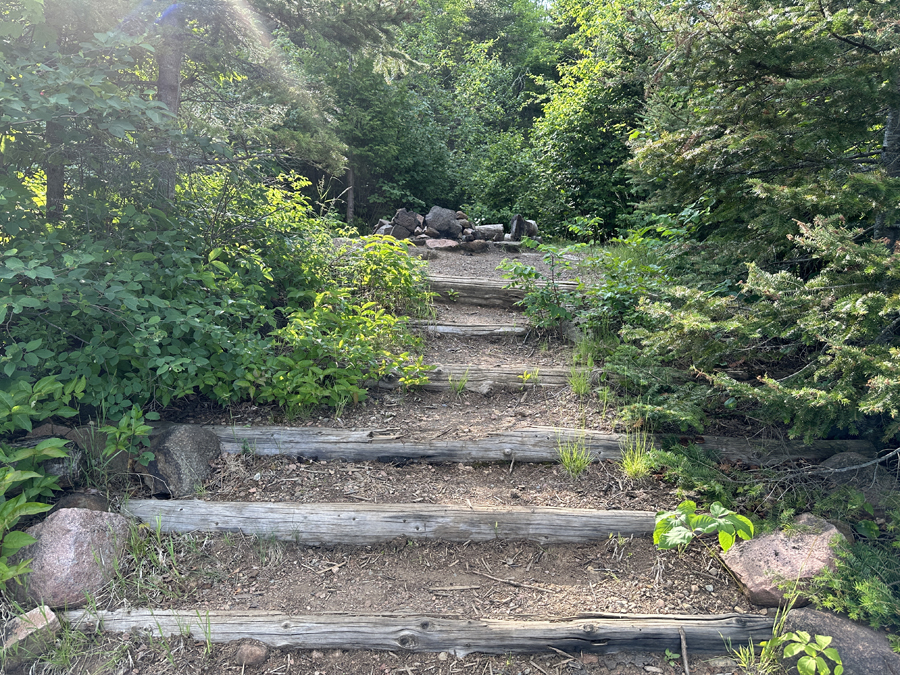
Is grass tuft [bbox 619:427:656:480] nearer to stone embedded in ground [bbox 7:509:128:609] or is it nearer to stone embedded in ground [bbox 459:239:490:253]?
stone embedded in ground [bbox 7:509:128:609]

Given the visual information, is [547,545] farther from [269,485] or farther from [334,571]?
[269,485]

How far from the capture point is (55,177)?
3348 millimetres

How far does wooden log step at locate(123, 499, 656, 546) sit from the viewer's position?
2771mm

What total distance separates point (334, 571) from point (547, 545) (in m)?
1.12

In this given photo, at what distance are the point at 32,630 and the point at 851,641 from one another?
10.9 ft

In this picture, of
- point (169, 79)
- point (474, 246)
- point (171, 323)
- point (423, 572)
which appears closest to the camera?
point (423, 572)

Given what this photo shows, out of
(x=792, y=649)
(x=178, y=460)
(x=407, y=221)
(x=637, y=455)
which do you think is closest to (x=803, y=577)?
(x=792, y=649)

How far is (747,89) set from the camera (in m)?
3.04

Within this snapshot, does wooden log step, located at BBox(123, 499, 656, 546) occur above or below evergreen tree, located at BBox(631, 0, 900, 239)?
below

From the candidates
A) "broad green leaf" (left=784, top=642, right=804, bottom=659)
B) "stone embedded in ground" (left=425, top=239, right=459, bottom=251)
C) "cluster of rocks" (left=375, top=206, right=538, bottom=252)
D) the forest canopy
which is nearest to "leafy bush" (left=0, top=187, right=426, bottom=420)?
the forest canopy

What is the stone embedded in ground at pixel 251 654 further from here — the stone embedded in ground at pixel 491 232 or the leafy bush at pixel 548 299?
the stone embedded in ground at pixel 491 232

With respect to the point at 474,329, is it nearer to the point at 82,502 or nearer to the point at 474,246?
the point at 82,502

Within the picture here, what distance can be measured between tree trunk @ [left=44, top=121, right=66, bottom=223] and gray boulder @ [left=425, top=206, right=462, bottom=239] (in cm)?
682

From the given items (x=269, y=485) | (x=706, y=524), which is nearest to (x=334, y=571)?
(x=269, y=485)
